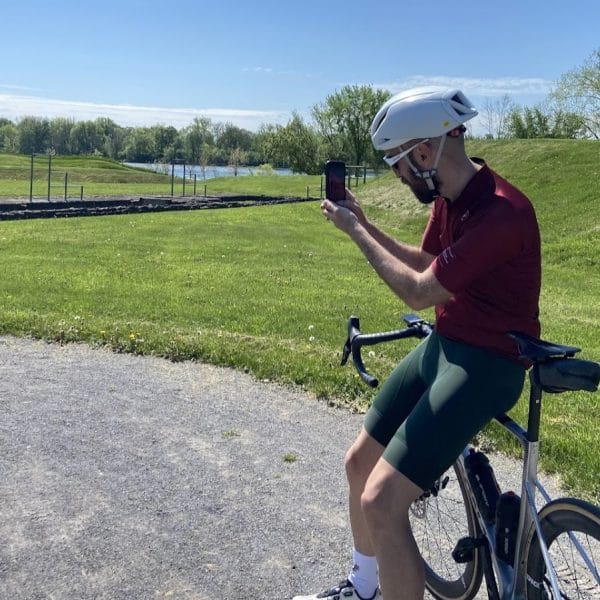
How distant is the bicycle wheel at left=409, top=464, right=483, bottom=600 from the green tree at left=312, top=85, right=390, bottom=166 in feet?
227

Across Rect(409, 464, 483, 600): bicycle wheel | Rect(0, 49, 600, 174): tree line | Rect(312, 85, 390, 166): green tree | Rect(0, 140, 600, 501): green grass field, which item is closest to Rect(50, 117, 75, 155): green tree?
Rect(0, 49, 600, 174): tree line

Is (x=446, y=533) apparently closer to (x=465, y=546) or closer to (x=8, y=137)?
(x=465, y=546)

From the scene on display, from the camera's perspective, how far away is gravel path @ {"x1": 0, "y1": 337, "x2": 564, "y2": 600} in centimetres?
312

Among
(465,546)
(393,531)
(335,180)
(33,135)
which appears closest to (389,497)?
(393,531)

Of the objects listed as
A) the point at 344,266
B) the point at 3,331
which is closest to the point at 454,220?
the point at 3,331

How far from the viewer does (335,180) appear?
2.75 metres

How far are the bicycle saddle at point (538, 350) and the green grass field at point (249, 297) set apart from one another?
2.13 meters

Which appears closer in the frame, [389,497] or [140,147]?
[389,497]

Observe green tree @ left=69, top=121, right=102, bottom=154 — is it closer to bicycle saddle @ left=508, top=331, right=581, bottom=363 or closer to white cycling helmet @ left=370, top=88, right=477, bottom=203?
white cycling helmet @ left=370, top=88, right=477, bottom=203

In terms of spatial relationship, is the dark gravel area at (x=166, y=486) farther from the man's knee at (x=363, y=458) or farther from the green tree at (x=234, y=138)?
the green tree at (x=234, y=138)

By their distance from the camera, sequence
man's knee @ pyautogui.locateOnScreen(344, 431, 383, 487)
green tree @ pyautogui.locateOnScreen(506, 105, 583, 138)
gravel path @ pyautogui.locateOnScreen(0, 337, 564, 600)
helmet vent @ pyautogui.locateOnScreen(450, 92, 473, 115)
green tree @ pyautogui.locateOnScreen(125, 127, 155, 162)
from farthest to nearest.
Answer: green tree @ pyautogui.locateOnScreen(125, 127, 155, 162)
green tree @ pyautogui.locateOnScreen(506, 105, 583, 138)
gravel path @ pyautogui.locateOnScreen(0, 337, 564, 600)
man's knee @ pyautogui.locateOnScreen(344, 431, 383, 487)
helmet vent @ pyautogui.locateOnScreen(450, 92, 473, 115)

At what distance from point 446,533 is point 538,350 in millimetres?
1555

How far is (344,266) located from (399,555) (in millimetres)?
11971

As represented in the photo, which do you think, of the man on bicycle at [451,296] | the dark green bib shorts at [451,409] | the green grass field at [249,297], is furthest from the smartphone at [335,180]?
the green grass field at [249,297]
